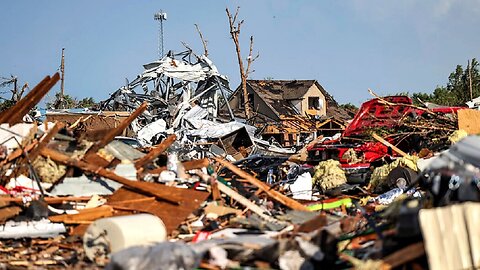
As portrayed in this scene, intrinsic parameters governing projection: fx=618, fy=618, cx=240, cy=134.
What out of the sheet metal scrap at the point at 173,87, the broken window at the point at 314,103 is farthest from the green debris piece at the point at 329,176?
the broken window at the point at 314,103

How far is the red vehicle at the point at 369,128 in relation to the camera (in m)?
13.3

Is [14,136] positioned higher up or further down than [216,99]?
further down

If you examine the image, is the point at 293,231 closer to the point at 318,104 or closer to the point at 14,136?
the point at 14,136

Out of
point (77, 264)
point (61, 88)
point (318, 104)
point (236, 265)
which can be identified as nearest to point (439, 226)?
point (236, 265)

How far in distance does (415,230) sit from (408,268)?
0.93ft

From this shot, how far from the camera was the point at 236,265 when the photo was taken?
202 inches

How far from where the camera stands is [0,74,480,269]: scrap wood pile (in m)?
4.68

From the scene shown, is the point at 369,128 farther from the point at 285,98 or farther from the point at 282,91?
the point at 282,91

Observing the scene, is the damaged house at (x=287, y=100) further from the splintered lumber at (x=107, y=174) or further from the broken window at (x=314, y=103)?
the splintered lumber at (x=107, y=174)

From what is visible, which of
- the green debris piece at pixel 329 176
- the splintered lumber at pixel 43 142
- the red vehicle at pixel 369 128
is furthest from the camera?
the red vehicle at pixel 369 128

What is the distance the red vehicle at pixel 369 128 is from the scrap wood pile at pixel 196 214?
182 centimetres

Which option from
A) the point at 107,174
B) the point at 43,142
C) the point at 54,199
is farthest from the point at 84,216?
the point at 43,142

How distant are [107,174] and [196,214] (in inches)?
49.8

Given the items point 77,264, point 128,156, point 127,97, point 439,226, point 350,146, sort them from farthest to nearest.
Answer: point 127,97 < point 350,146 < point 128,156 < point 77,264 < point 439,226
